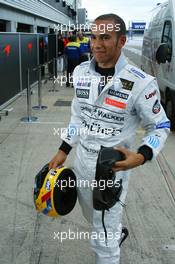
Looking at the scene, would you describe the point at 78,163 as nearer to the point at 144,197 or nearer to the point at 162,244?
the point at 162,244

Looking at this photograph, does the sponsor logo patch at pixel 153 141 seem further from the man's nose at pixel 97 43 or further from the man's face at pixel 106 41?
the man's nose at pixel 97 43

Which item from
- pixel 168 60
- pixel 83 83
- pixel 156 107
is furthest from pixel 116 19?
pixel 168 60

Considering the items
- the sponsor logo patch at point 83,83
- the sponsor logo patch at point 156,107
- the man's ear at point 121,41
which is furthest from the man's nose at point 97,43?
the sponsor logo patch at point 156,107

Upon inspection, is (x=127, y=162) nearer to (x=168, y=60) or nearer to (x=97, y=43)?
(x=97, y=43)

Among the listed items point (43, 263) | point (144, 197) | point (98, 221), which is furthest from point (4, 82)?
point (98, 221)

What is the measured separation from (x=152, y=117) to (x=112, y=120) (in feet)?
0.79

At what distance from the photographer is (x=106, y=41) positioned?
2.27 metres

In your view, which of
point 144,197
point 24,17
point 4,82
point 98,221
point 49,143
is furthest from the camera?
point 24,17

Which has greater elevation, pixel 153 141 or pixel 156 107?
pixel 156 107

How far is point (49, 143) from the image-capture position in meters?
6.66

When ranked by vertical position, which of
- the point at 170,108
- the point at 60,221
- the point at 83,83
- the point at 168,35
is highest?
the point at 168,35

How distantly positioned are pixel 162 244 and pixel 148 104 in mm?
1710

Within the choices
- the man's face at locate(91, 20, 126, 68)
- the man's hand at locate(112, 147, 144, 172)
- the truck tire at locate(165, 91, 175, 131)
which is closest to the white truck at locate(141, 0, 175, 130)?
the truck tire at locate(165, 91, 175, 131)

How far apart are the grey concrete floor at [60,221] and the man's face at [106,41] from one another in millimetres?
1764
